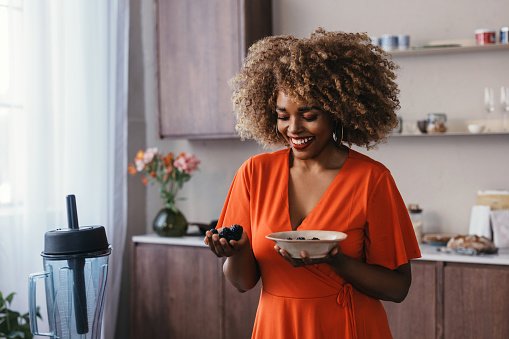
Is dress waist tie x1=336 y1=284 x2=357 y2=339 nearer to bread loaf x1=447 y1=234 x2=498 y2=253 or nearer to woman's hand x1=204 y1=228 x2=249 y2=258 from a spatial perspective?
woman's hand x1=204 y1=228 x2=249 y2=258

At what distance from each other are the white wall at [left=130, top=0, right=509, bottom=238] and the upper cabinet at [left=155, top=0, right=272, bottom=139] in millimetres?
455

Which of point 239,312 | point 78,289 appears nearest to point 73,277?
point 78,289

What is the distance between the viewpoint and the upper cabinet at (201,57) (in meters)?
3.10

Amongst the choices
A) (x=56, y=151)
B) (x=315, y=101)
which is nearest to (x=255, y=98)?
(x=315, y=101)

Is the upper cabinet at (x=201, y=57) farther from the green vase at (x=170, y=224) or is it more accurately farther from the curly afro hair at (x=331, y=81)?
the curly afro hair at (x=331, y=81)

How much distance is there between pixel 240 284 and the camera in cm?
151

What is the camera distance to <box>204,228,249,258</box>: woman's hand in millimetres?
1319

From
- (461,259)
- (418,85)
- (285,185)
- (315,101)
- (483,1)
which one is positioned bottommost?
(461,259)

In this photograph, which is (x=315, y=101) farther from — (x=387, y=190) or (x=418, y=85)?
(x=418, y=85)

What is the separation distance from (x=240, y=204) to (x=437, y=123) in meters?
1.72

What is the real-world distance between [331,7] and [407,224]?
210 centimetres

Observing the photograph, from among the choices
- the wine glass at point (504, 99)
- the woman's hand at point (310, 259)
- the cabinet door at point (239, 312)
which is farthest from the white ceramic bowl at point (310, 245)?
the wine glass at point (504, 99)

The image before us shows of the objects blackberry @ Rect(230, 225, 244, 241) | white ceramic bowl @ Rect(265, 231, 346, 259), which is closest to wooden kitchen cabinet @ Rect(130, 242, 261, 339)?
blackberry @ Rect(230, 225, 244, 241)

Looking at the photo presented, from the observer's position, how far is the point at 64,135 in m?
2.94
